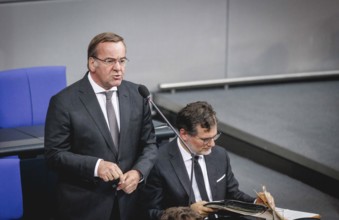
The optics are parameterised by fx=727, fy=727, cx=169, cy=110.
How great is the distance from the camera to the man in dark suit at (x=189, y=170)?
3211 millimetres

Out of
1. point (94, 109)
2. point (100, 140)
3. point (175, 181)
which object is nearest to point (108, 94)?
point (94, 109)

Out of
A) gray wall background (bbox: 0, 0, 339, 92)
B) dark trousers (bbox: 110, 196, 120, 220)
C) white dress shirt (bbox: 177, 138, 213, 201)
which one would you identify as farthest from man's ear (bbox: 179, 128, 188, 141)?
gray wall background (bbox: 0, 0, 339, 92)

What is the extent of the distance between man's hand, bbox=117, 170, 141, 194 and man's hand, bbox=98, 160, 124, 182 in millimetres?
45

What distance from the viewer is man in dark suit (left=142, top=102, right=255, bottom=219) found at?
321 centimetres

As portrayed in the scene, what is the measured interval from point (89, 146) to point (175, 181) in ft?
1.47

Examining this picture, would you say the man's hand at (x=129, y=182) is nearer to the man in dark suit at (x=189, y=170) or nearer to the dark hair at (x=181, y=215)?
the man in dark suit at (x=189, y=170)

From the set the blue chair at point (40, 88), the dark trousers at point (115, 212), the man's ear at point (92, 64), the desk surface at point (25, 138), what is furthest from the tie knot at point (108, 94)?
the blue chair at point (40, 88)

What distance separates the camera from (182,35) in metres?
6.36

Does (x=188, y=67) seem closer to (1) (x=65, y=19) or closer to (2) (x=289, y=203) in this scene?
(1) (x=65, y=19)

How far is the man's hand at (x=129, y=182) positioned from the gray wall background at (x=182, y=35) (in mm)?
3133

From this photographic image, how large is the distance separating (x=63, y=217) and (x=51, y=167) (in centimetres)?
25

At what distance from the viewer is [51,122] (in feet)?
9.98

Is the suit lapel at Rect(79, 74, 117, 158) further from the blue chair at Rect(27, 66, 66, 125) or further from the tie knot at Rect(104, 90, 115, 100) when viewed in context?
the blue chair at Rect(27, 66, 66, 125)

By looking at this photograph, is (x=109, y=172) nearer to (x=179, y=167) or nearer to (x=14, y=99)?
(x=179, y=167)
